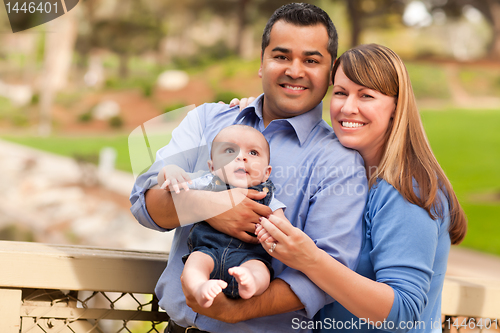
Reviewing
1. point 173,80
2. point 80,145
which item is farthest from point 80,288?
point 173,80

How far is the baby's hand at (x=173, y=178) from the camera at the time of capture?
1504 millimetres

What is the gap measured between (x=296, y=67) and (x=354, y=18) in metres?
15.5

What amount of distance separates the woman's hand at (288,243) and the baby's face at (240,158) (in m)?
0.21

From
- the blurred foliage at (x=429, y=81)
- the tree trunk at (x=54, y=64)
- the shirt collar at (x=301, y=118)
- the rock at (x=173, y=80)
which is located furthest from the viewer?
the rock at (x=173, y=80)

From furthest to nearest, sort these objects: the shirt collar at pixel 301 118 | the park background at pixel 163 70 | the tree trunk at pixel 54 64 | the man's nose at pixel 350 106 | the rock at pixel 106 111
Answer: the rock at pixel 106 111 < the tree trunk at pixel 54 64 < the park background at pixel 163 70 < the shirt collar at pixel 301 118 < the man's nose at pixel 350 106

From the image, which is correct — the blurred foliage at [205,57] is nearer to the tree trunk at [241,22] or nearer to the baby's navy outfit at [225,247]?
the tree trunk at [241,22]

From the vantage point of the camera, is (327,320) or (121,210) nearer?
(327,320)

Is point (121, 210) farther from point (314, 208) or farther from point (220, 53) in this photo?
point (314, 208)

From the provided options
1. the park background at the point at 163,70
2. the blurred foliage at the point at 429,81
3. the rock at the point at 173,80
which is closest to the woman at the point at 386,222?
the park background at the point at 163,70

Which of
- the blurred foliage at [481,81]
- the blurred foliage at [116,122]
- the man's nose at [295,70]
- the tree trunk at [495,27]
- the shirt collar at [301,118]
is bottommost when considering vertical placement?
the blurred foliage at [116,122]

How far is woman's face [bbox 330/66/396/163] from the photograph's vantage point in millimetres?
1618

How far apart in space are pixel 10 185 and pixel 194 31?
8791 millimetres

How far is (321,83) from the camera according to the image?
182 centimetres

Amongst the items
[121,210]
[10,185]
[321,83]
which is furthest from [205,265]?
[10,185]
